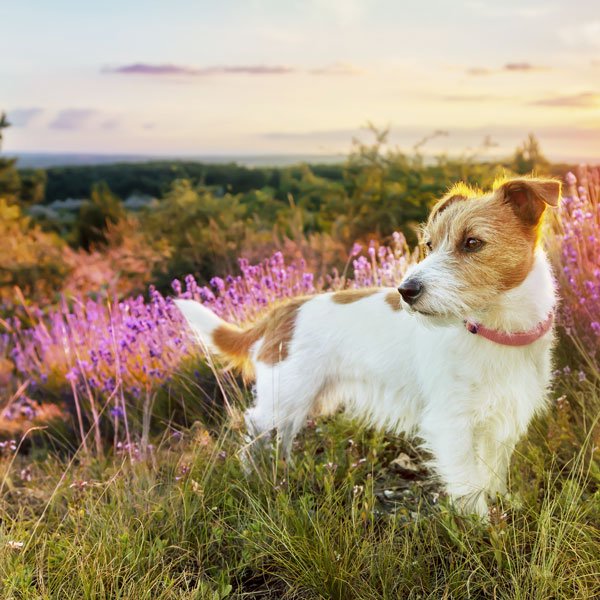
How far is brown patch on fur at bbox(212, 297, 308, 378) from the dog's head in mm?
1069

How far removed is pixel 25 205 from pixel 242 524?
63.8 ft

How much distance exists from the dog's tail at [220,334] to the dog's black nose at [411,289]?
1.45 m

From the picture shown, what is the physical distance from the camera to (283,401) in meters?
4.01

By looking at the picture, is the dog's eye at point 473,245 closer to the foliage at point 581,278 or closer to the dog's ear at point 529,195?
the dog's ear at point 529,195

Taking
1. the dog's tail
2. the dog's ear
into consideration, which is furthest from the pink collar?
the dog's tail

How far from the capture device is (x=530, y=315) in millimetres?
3322

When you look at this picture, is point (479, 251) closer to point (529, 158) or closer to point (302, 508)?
point (302, 508)

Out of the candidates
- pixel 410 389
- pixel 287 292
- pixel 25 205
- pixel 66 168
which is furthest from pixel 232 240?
pixel 66 168

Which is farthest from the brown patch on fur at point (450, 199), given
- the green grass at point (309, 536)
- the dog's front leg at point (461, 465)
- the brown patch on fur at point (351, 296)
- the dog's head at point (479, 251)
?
the green grass at point (309, 536)

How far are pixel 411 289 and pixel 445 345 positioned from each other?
575 millimetres

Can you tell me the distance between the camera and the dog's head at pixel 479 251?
3039 mm

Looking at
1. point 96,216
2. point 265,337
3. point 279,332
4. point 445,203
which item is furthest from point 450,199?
point 96,216

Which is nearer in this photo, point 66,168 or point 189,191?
point 189,191

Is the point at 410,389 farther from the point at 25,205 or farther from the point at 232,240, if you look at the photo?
the point at 25,205
